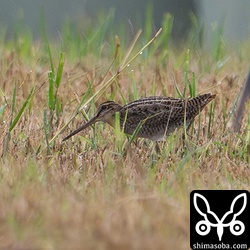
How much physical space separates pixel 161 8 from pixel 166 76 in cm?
435

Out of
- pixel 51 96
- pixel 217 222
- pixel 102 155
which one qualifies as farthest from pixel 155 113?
pixel 217 222

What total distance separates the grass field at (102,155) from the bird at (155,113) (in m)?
0.08

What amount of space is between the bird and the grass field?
8 cm

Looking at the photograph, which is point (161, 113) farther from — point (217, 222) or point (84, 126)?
point (217, 222)

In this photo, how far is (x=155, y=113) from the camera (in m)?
6.05

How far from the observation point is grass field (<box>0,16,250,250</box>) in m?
3.97

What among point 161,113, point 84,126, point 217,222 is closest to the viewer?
point 217,222

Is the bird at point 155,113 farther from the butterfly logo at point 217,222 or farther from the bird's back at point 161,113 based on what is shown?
the butterfly logo at point 217,222

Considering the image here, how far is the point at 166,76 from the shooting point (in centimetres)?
746

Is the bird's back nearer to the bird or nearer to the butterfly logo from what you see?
the bird

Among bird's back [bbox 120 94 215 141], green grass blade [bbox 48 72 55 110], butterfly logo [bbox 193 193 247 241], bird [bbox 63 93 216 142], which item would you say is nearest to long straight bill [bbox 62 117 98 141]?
bird [bbox 63 93 216 142]

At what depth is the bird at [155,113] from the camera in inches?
235

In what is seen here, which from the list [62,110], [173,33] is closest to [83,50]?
[62,110]

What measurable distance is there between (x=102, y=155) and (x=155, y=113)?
711 millimetres
